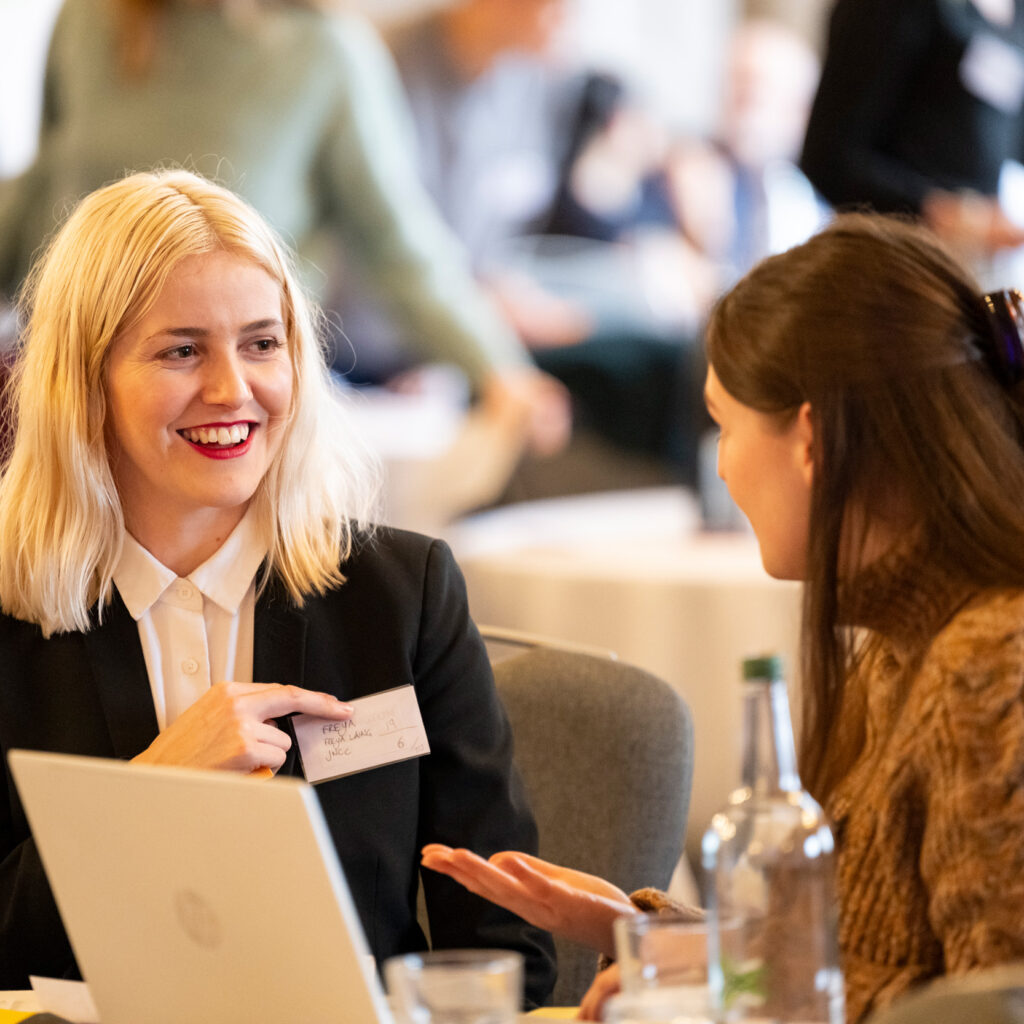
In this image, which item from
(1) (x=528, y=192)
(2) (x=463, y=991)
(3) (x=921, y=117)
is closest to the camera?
(2) (x=463, y=991)

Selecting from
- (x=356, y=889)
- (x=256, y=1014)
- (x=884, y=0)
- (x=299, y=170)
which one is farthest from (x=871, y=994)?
(x=299, y=170)

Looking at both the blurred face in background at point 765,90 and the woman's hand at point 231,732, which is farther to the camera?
the blurred face in background at point 765,90

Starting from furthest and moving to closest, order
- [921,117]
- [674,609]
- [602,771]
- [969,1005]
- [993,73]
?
1. [993,73]
2. [921,117]
3. [674,609]
4. [602,771]
5. [969,1005]

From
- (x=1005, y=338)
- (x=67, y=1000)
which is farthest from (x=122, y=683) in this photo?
(x=1005, y=338)

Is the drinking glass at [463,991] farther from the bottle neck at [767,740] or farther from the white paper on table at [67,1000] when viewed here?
the white paper on table at [67,1000]

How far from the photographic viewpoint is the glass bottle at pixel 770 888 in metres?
0.92

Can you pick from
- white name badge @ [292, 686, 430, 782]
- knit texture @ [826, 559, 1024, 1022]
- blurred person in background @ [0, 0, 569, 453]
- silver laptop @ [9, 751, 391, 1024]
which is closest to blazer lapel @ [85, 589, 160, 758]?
white name badge @ [292, 686, 430, 782]

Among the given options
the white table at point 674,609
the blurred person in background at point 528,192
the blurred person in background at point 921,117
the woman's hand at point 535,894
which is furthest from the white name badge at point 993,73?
the woman's hand at point 535,894

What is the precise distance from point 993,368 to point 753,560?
224cm

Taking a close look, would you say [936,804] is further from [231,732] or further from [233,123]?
[233,123]

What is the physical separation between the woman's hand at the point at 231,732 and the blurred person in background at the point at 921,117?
8.78 feet

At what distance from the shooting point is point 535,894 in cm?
122

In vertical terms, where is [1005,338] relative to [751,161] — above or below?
below

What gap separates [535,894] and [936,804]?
34 centimetres
